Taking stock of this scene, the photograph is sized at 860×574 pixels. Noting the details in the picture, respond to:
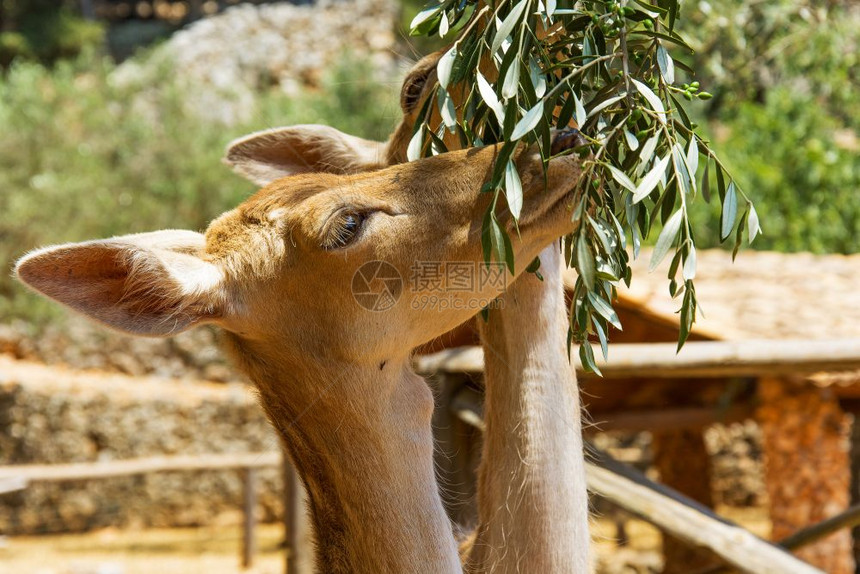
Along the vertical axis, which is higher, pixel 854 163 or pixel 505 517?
pixel 854 163

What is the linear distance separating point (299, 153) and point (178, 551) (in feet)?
30.6

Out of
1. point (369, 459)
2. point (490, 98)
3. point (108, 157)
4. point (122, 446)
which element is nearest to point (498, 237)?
point (490, 98)

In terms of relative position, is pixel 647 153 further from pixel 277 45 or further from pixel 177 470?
pixel 277 45

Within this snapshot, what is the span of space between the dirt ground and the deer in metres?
8.07

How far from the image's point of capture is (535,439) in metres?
2.78

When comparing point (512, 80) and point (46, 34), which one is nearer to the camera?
point (512, 80)

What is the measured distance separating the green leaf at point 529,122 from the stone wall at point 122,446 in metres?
11.0

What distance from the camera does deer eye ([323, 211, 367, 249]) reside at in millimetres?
2480

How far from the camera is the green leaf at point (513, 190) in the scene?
6.98ft

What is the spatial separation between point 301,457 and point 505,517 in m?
0.61

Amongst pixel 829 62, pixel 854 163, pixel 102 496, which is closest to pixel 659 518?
pixel 829 62

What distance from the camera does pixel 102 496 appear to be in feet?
40.7

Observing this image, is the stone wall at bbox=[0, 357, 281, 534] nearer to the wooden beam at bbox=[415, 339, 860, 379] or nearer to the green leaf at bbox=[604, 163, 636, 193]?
the wooden beam at bbox=[415, 339, 860, 379]

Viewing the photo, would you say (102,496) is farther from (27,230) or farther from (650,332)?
(650,332)
